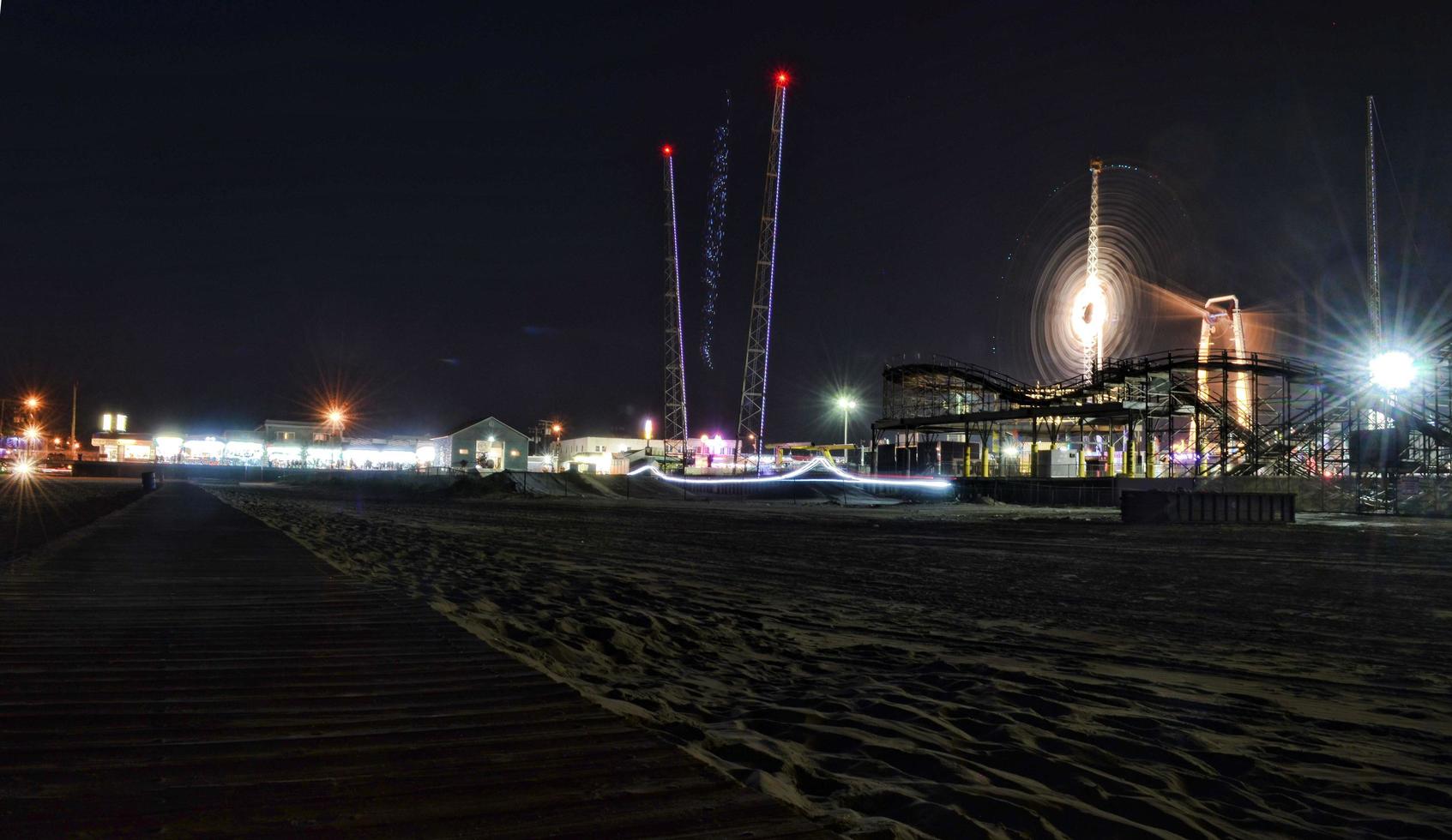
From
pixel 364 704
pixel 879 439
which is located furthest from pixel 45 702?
pixel 879 439

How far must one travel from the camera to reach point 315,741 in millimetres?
3895

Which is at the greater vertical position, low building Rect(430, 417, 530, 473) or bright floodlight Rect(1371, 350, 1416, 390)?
bright floodlight Rect(1371, 350, 1416, 390)

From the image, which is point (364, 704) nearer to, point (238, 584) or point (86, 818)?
point (86, 818)

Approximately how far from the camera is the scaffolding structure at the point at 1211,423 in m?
42.1

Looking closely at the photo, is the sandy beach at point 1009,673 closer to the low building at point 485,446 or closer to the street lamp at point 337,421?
the low building at point 485,446

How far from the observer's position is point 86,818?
116 inches

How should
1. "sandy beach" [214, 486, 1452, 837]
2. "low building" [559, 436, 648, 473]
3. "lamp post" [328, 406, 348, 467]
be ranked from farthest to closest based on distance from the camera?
"low building" [559, 436, 648, 473], "lamp post" [328, 406, 348, 467], "sandy beach" [214, 486, 1452, 837]

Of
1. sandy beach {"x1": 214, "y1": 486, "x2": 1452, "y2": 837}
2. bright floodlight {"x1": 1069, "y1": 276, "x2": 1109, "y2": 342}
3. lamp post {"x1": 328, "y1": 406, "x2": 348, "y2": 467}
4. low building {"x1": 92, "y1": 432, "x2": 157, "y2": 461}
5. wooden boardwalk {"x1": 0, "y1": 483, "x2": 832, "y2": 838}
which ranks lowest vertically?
sandy beach {"x1": 214, "y1": 486, "x2": 1452, "y2": 837}

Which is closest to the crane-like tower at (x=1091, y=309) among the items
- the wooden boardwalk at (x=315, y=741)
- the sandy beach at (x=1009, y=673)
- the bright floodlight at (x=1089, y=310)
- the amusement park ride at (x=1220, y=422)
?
the bright floodlight at (x=1089, y=310)

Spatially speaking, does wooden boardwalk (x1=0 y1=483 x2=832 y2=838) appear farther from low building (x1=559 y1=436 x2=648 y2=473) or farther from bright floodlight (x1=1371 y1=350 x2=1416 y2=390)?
low building (x1=559 y1=436 x2=648 y2=473)

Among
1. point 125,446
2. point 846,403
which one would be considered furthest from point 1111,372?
point 125,446

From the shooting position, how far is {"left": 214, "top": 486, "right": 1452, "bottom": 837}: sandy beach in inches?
158

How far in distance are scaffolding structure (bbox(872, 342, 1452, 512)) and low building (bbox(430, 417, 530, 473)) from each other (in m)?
45.5

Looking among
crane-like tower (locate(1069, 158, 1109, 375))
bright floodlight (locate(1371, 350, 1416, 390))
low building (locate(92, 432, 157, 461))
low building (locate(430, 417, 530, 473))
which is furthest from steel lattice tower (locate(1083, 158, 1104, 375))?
low building (locate(92, 432, 157, 461))
